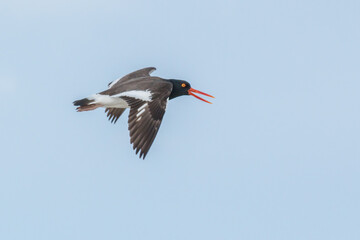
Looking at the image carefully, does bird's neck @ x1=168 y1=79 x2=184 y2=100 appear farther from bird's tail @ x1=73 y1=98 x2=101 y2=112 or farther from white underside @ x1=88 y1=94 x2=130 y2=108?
bird's tail @ x1=73 y1=98 x2=101 y2=112

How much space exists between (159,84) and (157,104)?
2.92 ft

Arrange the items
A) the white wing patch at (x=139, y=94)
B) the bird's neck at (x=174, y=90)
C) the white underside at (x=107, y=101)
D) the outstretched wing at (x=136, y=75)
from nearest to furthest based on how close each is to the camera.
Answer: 1. the white wing patch at (x=139, y=94)
2. the white underside at (x=107, y=101)
3. the bird's neck at (x=174, y=90)
4. the outstretched wing at (x=136, y=75)

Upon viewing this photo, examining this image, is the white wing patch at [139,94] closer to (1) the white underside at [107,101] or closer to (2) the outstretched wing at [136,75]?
(1) the white underside at [107,101]

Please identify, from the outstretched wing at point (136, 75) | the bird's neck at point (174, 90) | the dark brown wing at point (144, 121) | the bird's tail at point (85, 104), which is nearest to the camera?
the dark brown wing at point (144, 121)

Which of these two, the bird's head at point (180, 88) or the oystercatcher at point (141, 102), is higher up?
the bird's head at point (180, 88)

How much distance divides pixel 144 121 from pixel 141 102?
1.91ft

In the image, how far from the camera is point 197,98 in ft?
61.9

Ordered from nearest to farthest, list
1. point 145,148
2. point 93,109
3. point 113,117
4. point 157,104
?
point 145,148, point 157,104, point 93,109, point 113,117

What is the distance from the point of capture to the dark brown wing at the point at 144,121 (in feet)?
49.1

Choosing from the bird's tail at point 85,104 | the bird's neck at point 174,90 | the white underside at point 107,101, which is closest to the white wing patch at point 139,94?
the white underside at point 107,101

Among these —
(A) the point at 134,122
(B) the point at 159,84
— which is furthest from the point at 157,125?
(B) the point at 159,84

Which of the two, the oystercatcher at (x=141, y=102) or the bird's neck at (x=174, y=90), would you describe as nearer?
the oystercatcher at (x=141, y=102)

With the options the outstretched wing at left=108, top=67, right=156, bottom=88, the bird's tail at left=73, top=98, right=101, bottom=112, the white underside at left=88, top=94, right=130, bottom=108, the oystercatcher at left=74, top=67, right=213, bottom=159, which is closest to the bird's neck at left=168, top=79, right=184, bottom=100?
the oystercatcher at left=74, top=67, right=213, bottom=159

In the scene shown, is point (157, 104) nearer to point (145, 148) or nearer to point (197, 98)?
point (145, 148)
